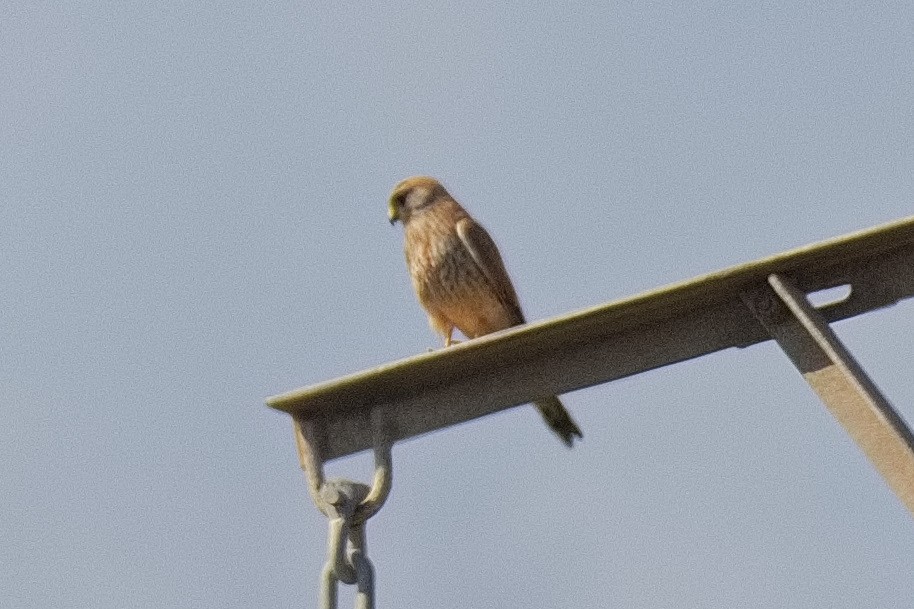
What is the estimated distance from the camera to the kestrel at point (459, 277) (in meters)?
7.34

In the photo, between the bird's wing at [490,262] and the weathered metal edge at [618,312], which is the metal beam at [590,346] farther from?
the bird's wing at [490,262]

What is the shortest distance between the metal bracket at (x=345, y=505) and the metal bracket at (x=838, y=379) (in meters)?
0.85

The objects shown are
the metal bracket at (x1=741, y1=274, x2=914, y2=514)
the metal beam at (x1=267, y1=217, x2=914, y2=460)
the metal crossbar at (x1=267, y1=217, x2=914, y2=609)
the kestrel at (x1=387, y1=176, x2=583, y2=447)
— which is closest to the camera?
the metal bracket at (x1=741, y1=274, x2=914, y2=514)

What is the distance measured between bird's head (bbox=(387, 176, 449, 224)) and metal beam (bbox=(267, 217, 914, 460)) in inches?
149

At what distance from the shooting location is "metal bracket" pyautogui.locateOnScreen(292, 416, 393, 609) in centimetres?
366

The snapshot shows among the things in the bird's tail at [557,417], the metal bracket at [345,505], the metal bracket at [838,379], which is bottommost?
the metal bracket at [838,379]

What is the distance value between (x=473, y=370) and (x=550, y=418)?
2.69m

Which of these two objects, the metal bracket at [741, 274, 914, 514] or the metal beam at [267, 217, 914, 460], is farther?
the metal beam at [267, 217, 914, 460]

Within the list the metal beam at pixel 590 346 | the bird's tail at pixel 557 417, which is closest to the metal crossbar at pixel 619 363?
the metal beam at pixel 590 346

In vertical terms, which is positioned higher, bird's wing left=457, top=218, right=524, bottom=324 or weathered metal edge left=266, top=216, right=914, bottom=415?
bird's wing left=457, top=218, right=524, bottom=324

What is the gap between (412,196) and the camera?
795cm

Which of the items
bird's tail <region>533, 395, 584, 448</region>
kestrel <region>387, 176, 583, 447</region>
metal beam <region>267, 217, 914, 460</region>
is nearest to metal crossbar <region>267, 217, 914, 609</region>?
metal beam <region>267, 217, 914, 460</region>

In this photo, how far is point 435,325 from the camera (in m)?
7.44

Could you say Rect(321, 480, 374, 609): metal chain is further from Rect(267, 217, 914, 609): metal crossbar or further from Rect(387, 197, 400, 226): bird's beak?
Rect(387, 197, 400, 226): bird's beak
